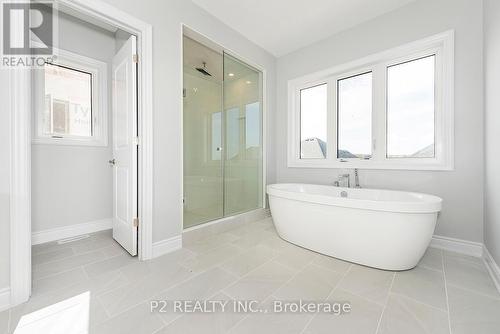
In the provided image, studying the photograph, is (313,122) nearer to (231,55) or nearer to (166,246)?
(231,55)

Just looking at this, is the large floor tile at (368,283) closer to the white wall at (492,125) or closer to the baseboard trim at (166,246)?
the white wall at (492,125)

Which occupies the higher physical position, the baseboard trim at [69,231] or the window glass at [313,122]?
the window glass at [313,122]

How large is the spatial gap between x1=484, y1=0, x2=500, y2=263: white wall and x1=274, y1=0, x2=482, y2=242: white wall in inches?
4.0

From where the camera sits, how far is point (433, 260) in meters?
1.80

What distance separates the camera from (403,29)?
7.22 feet

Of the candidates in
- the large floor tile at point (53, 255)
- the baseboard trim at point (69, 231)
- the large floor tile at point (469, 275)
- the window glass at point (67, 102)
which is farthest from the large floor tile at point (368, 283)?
the window glass at point (67, 102)

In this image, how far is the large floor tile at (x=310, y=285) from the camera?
1.33m

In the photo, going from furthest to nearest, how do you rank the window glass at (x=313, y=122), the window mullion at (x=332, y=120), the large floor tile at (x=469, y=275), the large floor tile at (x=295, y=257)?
1. the window glass at (x=313, y=122)
2. the window mullion at (x=332, y=120)
3. the large floor tile at (x=295, y=257)
4. the large floor tile at (x=469, y=275)

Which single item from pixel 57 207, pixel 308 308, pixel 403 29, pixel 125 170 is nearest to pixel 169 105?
pixel 125 170

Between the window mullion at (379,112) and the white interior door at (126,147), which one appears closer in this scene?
the white interior door at (126,147)

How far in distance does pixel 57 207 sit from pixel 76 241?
44 cm

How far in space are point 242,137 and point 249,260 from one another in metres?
1.75

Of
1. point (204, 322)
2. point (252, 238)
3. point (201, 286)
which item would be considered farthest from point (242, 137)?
point (204, 322)

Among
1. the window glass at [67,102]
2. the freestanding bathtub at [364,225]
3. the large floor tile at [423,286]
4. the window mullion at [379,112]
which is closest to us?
the large floor tile at [423,286]
